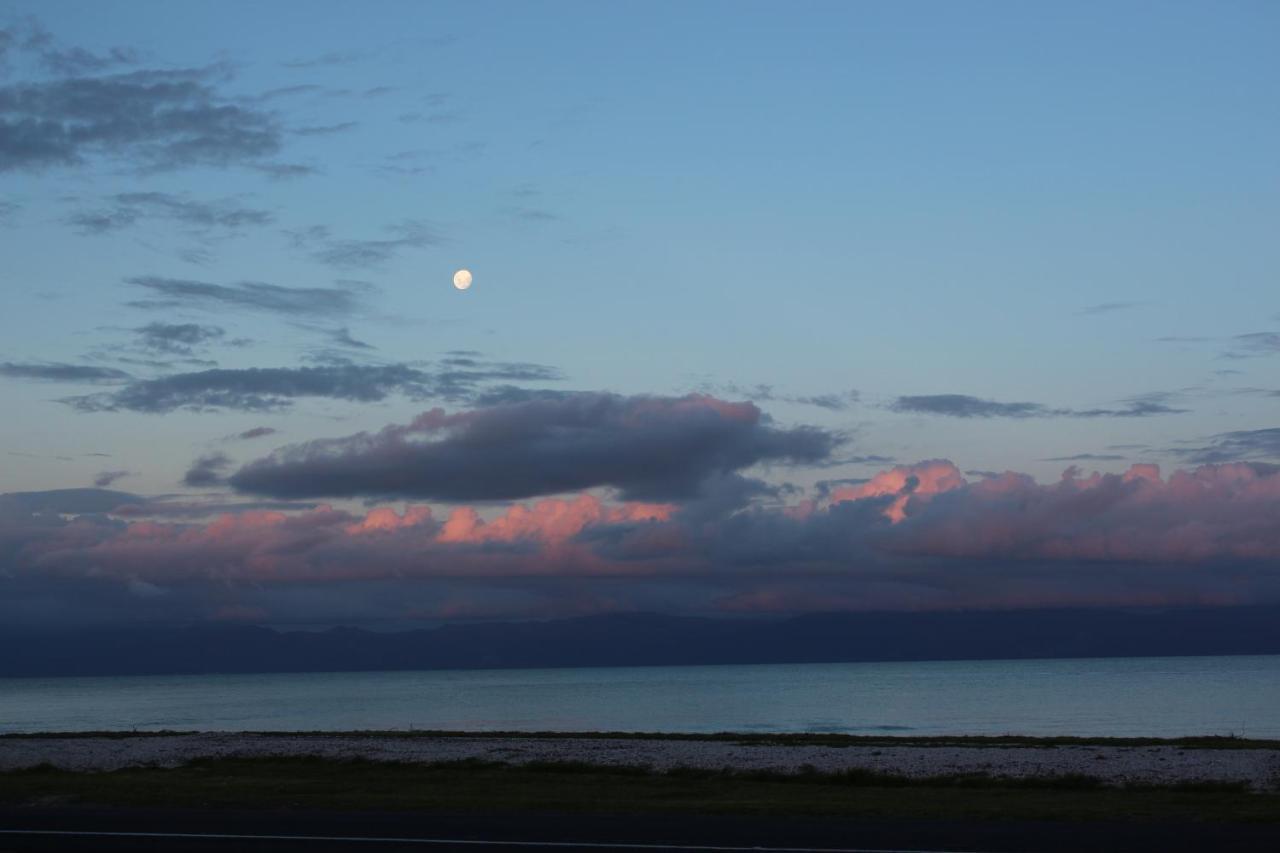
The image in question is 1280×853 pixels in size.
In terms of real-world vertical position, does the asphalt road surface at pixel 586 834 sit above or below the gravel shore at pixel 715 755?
above

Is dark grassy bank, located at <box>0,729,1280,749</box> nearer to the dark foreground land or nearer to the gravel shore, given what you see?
the gravel shore

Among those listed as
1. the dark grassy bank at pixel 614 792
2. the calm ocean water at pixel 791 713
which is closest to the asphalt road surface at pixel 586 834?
the dark grassy bank at pixel 614 792

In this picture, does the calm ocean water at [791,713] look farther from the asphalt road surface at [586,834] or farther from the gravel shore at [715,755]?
the asphalt road surface at [586,834]

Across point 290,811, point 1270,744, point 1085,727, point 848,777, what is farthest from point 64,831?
point 1085,727

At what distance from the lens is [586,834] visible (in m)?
23.5

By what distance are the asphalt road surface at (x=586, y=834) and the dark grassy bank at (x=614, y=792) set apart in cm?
148

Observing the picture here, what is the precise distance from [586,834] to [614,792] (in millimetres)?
8363

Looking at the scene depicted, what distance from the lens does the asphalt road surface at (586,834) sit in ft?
72.0

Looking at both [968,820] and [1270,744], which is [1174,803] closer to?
[968,820]

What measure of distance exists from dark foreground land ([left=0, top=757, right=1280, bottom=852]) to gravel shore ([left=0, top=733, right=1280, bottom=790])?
4.12 metres

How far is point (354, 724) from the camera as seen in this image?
10694cm

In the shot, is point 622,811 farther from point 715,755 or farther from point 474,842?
point 715,755


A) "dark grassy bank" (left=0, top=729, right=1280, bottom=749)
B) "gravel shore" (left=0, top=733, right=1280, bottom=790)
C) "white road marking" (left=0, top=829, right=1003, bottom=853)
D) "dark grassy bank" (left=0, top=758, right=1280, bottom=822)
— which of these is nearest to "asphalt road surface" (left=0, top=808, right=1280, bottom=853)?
"white road marking" (left=0, top=829, right=1003, bottom=853)

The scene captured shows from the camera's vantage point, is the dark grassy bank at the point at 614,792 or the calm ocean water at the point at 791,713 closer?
the dark grassy bank at the point at 614,792
